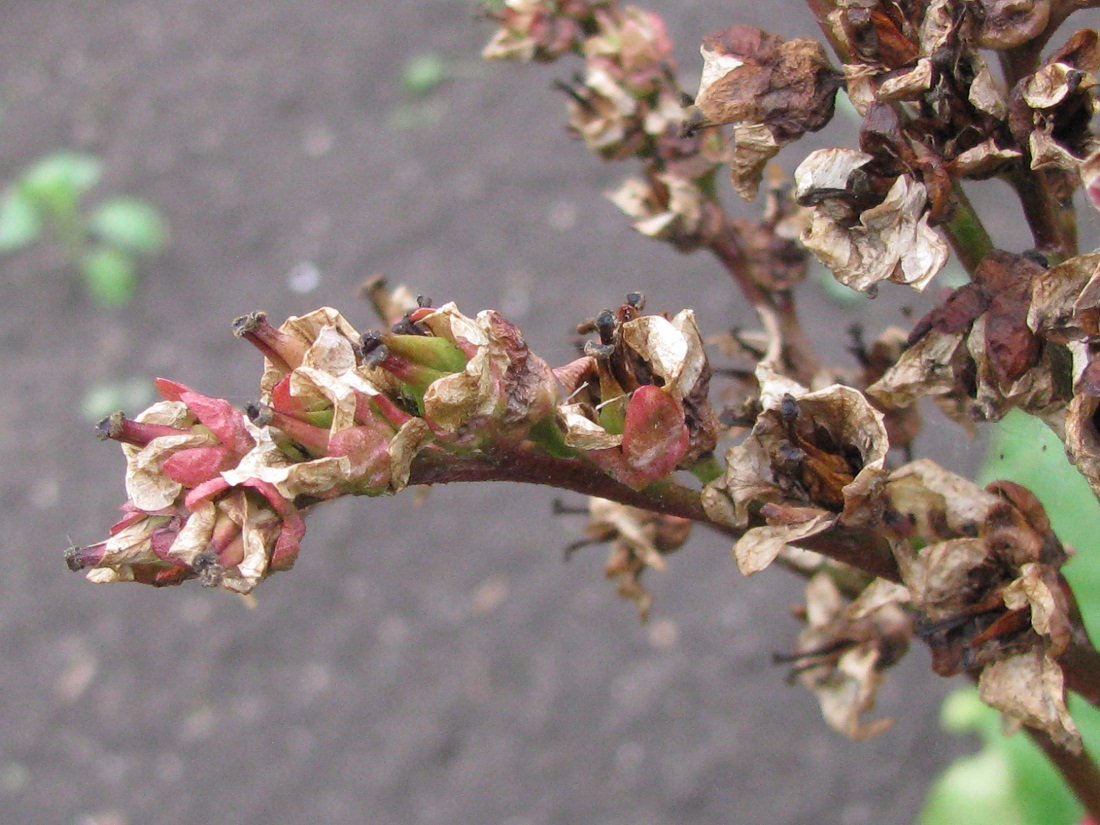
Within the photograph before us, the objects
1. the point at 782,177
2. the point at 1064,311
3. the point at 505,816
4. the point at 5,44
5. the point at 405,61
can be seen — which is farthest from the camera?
the point at 5,44

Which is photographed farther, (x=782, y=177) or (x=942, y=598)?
(x=782, y=177)

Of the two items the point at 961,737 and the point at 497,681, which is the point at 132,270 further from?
the point at 961,737

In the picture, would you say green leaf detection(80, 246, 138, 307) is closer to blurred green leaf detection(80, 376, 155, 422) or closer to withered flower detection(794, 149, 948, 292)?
blurred green leaf detection(80, 376, 155, 422)

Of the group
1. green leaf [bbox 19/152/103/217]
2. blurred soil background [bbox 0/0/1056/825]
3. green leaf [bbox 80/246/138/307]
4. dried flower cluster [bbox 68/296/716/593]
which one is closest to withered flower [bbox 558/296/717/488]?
dried flower cluster [bbox 68/296/716/593]

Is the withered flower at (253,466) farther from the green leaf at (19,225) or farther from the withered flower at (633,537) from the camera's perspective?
the green leaf at (19,225)

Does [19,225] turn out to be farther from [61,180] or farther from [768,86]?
[768,86]

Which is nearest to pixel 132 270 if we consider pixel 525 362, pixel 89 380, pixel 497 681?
pixel 89 380
